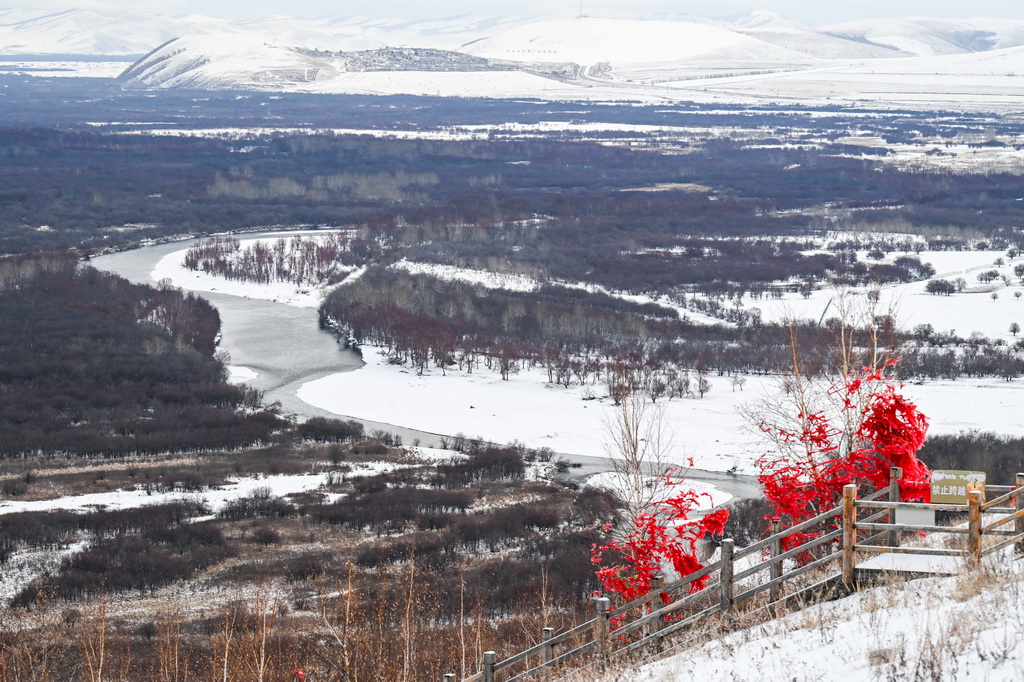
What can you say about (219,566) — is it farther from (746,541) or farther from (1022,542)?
(1022,542)

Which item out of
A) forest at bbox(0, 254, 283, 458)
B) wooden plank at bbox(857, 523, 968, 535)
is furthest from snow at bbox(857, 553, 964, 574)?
forest at bbox(0, 254, 283, 458)

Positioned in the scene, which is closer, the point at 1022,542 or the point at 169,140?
the point at 1022,542

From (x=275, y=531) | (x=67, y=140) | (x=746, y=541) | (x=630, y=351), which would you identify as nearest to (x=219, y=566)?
(x=275, y=531)

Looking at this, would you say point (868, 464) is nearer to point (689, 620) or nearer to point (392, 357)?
point (689, 620)

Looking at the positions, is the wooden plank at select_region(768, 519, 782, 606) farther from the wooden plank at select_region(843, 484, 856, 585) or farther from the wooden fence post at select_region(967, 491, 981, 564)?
the wooden fence post at select_region(967, 491, 981, 564)

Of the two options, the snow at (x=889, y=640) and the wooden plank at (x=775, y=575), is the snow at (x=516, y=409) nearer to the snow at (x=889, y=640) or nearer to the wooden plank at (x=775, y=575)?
the wooden plank at (x=775, y=575)
